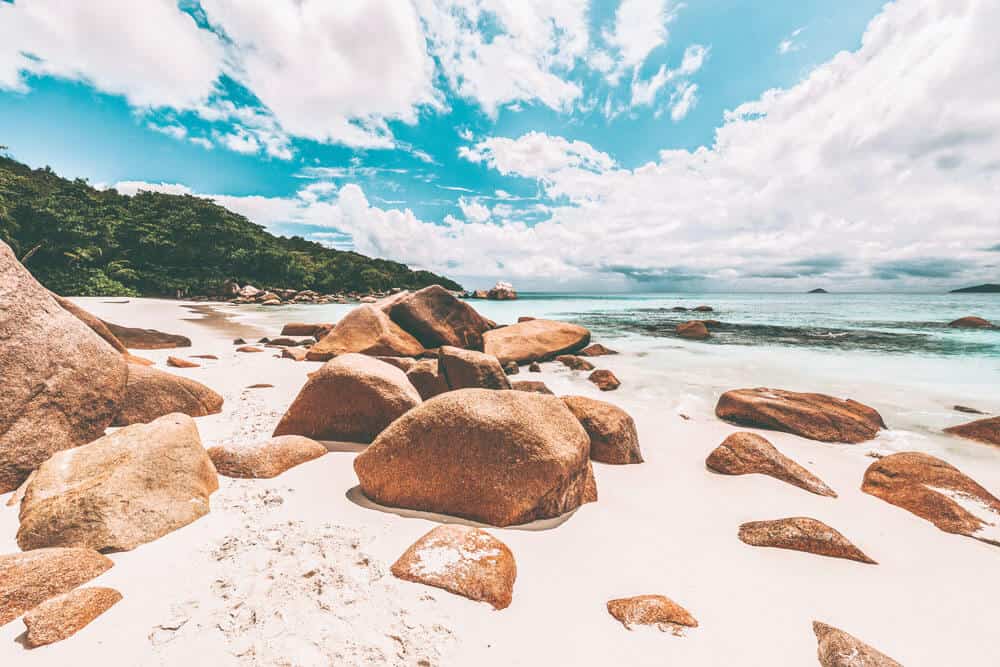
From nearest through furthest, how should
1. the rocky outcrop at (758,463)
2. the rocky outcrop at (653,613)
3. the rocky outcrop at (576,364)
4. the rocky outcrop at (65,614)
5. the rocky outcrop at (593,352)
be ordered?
the rocky outcrop at (65,614) < the rocky outcrop at (653,613) < the rocky outcrop at (758,463) < the rocky outcrop at (576,364) < the rocky outcrop at (593,352)

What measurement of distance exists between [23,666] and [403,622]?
1.45m

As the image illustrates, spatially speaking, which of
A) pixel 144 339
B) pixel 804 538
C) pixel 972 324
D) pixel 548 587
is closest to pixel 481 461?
pixel 548 587

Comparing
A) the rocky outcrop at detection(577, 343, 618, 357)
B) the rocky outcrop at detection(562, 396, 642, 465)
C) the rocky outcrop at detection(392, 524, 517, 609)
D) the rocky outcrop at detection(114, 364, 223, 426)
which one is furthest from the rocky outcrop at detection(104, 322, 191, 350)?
the rocky outcrop at detection(577, 343, 618, 357)

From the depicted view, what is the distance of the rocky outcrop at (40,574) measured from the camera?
169cm

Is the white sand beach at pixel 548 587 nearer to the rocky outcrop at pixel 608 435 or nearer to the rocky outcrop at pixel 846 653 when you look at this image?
the rocky outcrop at pixel 846 653

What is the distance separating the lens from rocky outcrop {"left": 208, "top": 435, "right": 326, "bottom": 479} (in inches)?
126

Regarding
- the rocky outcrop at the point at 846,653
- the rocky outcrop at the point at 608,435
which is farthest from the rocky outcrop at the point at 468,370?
the rocky outcrop at the point at 846,653

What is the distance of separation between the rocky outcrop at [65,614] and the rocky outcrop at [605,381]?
286 inches

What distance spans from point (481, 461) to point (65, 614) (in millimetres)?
2126

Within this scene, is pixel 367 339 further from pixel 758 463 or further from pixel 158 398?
pixel 758 463

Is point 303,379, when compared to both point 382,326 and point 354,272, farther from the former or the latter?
point 354,272

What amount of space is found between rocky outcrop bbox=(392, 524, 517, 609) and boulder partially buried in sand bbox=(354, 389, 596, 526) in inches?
17.2

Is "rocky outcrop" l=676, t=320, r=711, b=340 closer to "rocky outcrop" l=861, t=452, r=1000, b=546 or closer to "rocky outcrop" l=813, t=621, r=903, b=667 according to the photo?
"rocky outcrop" l=861, t=452, r=1000, b=546

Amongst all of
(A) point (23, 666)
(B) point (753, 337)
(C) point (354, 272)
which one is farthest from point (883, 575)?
(C) point (354, 272)
